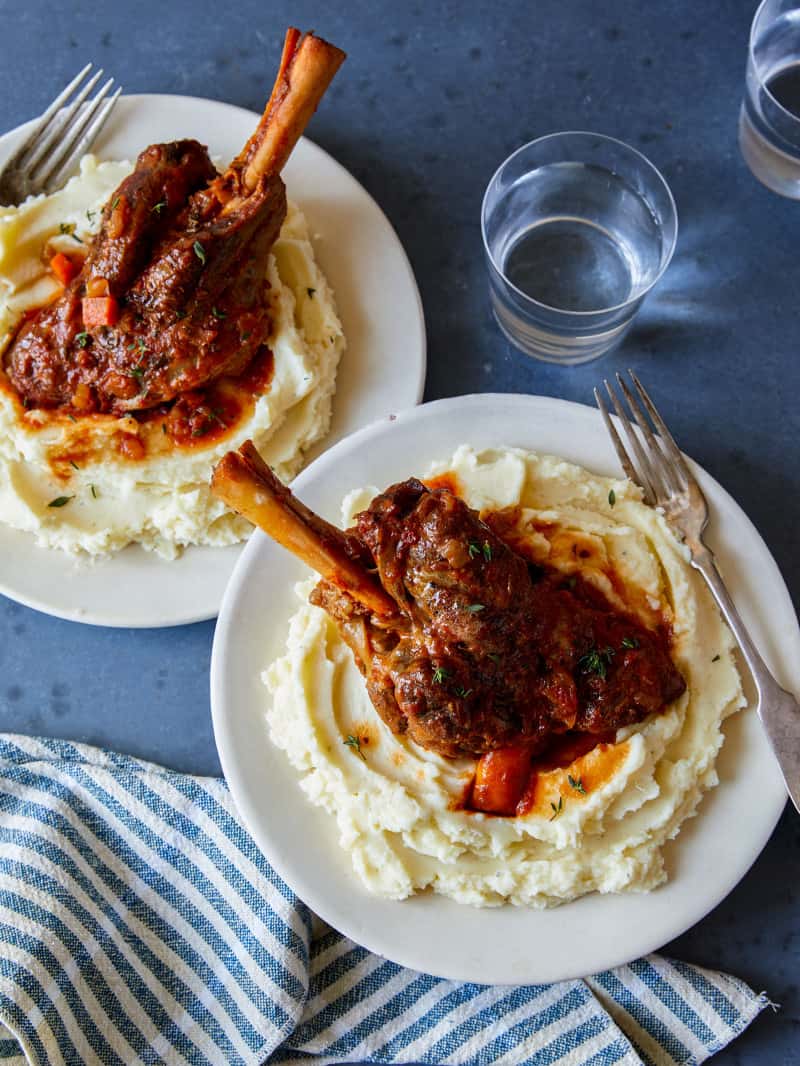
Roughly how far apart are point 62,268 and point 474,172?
231cm

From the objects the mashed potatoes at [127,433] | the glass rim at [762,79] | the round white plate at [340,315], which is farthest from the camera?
the glass rim at [762,79]

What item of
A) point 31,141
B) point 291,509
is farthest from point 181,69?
point 291,509

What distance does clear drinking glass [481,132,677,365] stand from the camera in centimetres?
561

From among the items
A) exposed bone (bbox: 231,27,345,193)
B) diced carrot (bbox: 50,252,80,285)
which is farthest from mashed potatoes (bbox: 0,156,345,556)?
exposed bone (bbox: 231,27,345,193)

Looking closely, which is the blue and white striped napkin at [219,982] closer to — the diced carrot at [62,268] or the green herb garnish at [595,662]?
the green herb garnish at [595,662]

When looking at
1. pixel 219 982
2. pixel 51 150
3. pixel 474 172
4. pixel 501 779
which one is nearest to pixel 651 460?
pixel 501 779

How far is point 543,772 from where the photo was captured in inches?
175

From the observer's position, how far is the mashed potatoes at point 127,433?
5.21 metres

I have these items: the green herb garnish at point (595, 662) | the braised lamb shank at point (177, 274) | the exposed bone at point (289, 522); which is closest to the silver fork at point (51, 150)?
the braised lamb shank at point (177, 274)

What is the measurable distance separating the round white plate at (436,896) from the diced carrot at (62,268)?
5.38ft

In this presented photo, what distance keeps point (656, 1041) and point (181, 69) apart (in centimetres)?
569

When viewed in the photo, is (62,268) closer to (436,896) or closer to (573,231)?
(573,231)

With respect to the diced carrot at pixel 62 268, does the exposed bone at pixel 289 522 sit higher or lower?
lower

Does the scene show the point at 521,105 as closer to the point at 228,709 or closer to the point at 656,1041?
the point at 228,709
